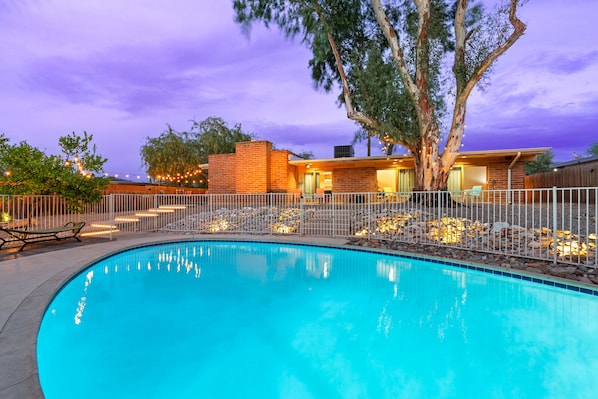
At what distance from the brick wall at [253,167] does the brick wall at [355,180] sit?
4.23 metres

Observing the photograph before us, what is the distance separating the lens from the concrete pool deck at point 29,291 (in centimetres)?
224

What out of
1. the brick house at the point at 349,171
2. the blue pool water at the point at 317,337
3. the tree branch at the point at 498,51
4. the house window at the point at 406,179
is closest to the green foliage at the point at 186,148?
the brick house at the point at 349,171

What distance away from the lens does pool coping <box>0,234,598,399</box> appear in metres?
2.19

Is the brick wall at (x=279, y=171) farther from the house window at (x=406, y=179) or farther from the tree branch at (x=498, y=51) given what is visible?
the tree branch at (x=498, y=51)

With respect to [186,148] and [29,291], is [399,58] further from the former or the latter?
[186,148]

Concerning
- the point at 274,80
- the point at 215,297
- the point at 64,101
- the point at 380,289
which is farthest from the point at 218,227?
the point at 64,101

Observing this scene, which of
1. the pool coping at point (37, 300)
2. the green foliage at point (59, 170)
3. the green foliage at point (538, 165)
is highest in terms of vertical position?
the green foliage at point (538, 165)

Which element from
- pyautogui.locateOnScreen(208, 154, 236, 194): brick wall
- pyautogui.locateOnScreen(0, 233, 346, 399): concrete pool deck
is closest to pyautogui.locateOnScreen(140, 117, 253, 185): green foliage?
pyautogui.locateOnScreen(208, 154, 236, 194): brick wall

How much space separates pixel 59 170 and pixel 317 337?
988cm

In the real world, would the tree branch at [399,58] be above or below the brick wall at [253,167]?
above

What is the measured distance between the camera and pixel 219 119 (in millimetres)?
27203

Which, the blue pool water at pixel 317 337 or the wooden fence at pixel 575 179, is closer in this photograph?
the blue pool water at pixel 317 337

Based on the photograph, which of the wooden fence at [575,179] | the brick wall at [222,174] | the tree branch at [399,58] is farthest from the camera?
the brick wall at [222,174]

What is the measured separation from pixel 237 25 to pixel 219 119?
14394 millimetres
